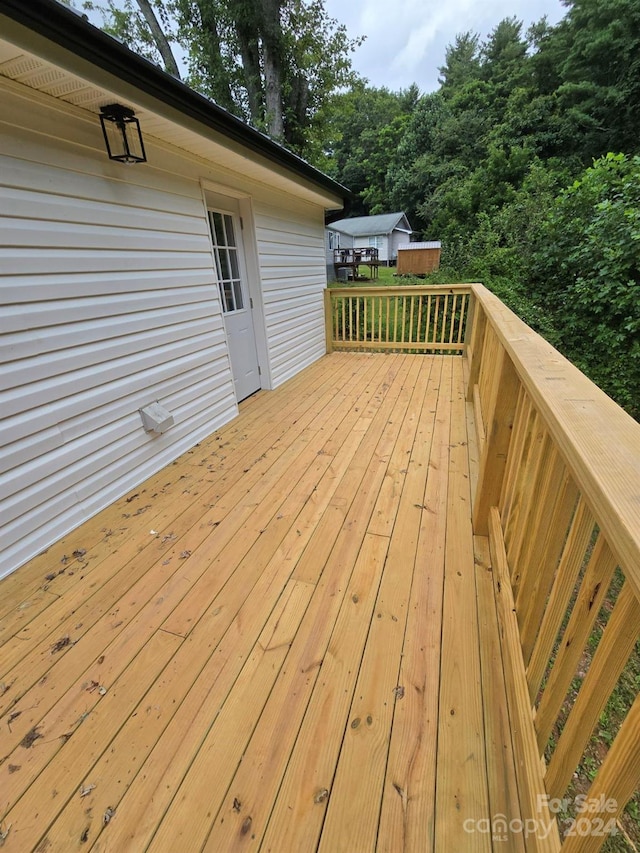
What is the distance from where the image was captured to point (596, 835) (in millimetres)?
603

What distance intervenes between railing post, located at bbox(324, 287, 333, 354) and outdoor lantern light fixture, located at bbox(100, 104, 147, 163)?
357cm

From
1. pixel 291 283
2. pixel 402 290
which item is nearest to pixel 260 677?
pixel 291 283

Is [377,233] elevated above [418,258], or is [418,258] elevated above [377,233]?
[377,233]

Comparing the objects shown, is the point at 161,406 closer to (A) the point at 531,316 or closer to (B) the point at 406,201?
(A) the point at 531,316

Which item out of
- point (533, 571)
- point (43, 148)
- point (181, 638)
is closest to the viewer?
point (533, 571)

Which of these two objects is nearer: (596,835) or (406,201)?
(596,835)

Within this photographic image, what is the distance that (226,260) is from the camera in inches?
137

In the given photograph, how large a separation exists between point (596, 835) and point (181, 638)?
130 cm

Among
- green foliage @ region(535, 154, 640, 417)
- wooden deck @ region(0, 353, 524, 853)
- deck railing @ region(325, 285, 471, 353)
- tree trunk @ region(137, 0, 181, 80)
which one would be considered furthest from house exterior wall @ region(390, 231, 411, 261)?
wooden deck @ region(0, 353, 524, 853)

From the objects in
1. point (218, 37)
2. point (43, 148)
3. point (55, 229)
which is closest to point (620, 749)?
point (55, 229)

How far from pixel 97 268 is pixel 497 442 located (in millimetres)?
2332

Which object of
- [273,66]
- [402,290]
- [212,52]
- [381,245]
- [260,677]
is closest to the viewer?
[260,677]

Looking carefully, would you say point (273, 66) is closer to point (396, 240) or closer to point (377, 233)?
A: point (377, 233)

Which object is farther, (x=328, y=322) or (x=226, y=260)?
(x=328, y=322)
